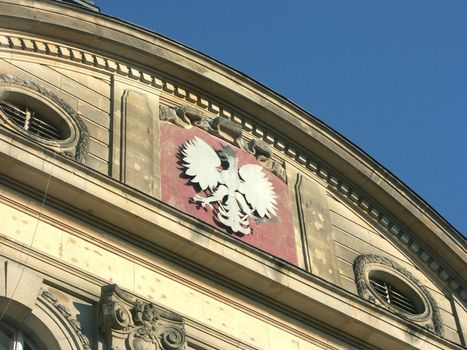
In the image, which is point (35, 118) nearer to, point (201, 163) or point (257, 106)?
point (201, 163)

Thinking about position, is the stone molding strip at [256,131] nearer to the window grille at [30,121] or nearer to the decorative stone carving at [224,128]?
the decorative stone carving at [224,128]

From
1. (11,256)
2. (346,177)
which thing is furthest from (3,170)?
(346,177)

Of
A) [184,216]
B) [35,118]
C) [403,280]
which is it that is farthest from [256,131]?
[35,118]

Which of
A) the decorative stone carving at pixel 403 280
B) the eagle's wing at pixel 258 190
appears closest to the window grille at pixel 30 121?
the eagle's wing at pixel 258 190

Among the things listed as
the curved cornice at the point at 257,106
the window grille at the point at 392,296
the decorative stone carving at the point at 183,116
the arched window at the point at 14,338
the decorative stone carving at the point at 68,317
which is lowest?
the arched window at the point at 14,338

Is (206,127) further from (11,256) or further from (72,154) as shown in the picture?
(11,256)

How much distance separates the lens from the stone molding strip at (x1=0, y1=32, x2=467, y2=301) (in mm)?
21250

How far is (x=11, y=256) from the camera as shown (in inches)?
704

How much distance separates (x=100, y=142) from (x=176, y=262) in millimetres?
2254

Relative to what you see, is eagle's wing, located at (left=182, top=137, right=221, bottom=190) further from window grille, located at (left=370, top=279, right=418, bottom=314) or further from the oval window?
window grille, located at (left=370, top=279, right=418, bottom=314)

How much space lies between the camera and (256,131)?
23.3 meters

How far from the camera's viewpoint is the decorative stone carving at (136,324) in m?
18.1

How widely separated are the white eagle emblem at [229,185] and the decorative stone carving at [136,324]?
281 cm

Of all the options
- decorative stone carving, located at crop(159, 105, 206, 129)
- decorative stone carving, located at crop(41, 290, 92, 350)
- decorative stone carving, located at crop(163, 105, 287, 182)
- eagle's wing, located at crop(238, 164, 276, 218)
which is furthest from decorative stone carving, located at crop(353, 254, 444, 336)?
decorative stone carving, located at crop(41, 290, 92, 350)
